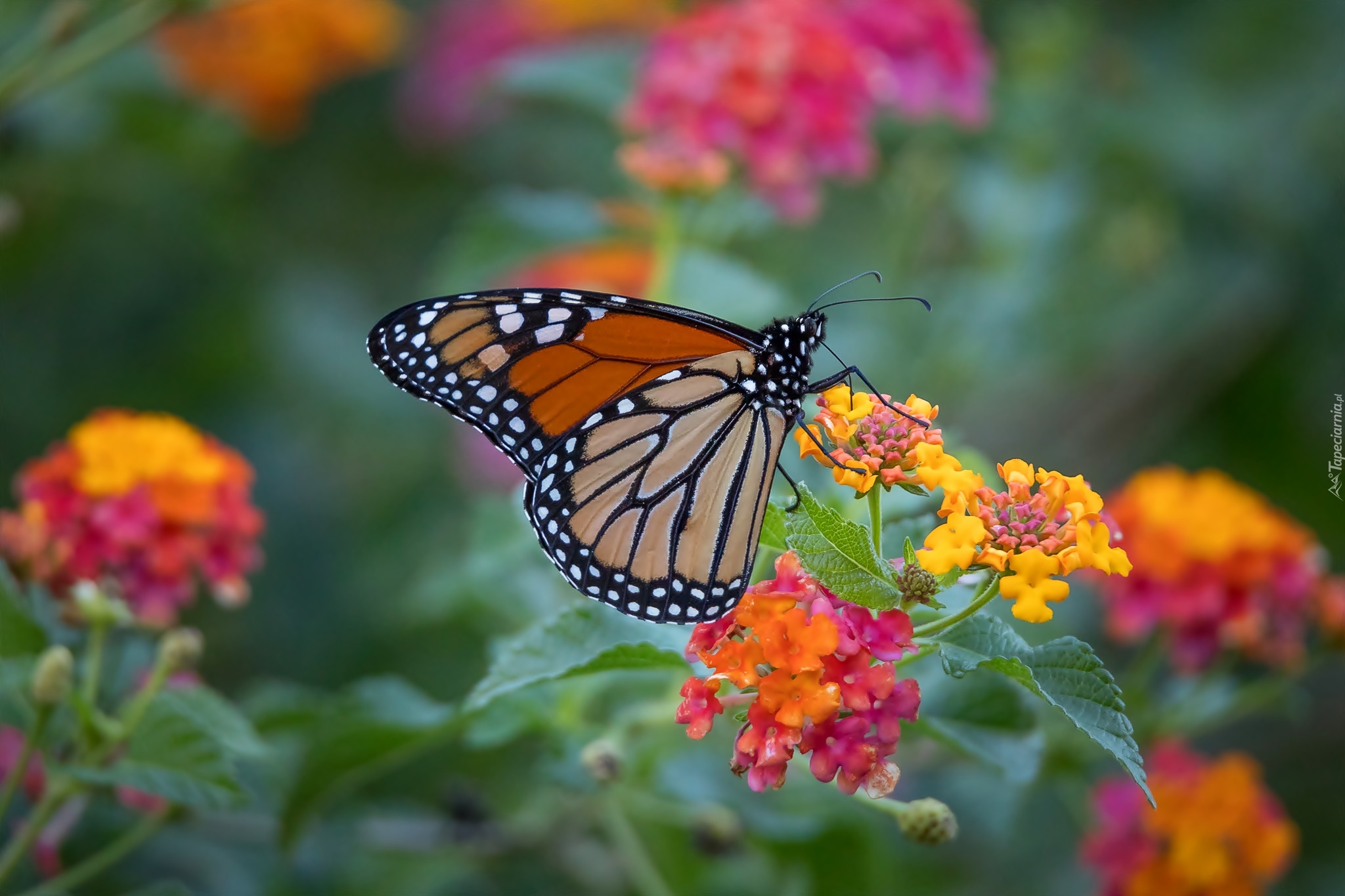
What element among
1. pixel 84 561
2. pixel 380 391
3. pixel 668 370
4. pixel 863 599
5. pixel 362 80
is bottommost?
pixel 863 599

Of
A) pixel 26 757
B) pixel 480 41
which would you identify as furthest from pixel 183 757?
pixel 480 41

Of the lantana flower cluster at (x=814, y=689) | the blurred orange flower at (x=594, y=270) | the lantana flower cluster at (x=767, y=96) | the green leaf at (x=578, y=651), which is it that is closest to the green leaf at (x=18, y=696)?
the green leaf at (x=578, y=651)

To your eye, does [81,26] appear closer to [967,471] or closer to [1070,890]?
[967,471]

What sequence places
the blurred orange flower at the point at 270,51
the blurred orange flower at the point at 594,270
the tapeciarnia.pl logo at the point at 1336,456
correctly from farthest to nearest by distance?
the blurred orange flower at the point at 270,51
the blurred orange flower at the point at 594,270
the tapeciarnia.pl logo at the point at 1336,456

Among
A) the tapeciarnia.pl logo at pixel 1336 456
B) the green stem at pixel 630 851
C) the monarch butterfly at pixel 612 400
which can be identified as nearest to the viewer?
the monarch butterfly at pixel 612 400

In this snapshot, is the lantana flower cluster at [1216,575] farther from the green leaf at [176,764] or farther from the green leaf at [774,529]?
the green leaf at [176,764]

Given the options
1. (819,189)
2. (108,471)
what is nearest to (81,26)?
(108,471)

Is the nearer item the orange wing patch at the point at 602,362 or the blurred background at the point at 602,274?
the orange wing patch at the point at 602,362
